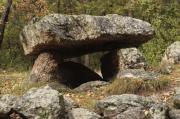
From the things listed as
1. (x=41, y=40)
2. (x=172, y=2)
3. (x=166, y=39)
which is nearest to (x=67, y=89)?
(x=41, y=40)

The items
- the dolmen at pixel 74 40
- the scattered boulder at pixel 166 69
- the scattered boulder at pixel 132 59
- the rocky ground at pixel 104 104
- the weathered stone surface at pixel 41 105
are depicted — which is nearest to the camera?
the weathered stone surface at pixel 41 105

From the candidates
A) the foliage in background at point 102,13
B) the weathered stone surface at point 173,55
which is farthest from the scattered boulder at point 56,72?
the foliage in background at point 102,13

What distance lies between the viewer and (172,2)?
3216 centimetres

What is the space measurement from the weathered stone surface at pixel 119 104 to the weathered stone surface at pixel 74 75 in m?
5.48

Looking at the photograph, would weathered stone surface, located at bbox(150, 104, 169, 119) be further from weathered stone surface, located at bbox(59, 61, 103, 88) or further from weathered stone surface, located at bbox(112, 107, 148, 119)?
weathered stone surface, located at bbox(59, 61, 103, 88)

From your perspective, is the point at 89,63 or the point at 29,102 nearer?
the point at 29,102

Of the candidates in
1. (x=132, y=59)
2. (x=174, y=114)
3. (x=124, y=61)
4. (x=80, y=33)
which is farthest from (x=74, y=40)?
(x=174, y=114)

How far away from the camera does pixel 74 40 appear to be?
16.8m

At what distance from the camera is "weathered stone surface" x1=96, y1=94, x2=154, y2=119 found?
1228 centimetres

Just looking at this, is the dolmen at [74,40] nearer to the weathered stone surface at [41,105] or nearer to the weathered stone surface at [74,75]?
the weathered stone surface at [74,75]

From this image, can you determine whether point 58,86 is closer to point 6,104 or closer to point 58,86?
point 58,86

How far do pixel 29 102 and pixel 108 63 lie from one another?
26.7ft

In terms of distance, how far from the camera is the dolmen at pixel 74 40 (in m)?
16.6

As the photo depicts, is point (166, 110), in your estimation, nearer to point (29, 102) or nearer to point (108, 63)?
point (29, 102)
